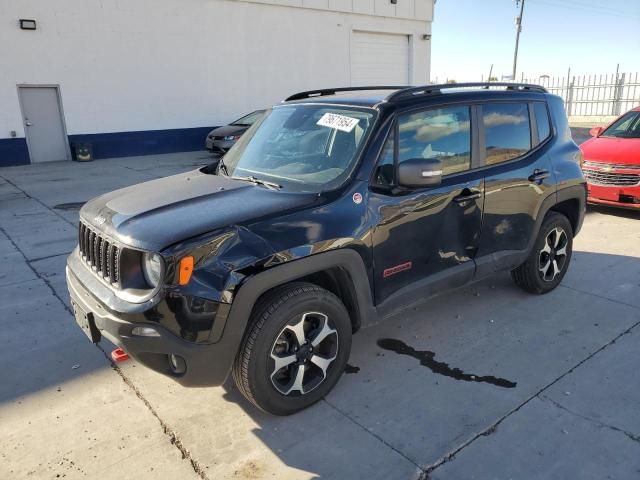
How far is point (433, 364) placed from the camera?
3598 mm

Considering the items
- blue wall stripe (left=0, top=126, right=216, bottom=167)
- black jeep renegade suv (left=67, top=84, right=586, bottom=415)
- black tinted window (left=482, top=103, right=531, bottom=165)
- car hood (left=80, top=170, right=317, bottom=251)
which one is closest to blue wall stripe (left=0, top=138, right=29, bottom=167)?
blue wall stripe (left=0, top=126, right=216, bottom=167)

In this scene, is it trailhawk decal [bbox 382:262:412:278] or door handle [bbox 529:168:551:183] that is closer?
trailhawk decal [bbox 382:262:412:278]

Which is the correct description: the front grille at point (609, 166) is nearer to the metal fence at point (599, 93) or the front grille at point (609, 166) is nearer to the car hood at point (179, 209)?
the car hood at point (179, 209)

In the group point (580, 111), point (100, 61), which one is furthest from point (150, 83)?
point (580, 111)

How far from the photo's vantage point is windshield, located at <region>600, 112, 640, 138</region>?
8.10 metres

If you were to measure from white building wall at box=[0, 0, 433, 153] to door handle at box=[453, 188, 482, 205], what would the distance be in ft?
48.0

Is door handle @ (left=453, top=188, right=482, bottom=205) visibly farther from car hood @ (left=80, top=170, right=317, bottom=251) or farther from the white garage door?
→ the white garage door

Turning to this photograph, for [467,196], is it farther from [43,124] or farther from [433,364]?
[43,124]

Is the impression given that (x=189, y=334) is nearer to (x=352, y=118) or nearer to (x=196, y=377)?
(x=196, y=377)

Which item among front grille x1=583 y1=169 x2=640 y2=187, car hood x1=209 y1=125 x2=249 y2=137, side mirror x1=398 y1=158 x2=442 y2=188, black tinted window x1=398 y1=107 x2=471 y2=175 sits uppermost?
black tinted window x1=398 y1=107 x2=471 y2=175

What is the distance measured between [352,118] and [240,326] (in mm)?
1620

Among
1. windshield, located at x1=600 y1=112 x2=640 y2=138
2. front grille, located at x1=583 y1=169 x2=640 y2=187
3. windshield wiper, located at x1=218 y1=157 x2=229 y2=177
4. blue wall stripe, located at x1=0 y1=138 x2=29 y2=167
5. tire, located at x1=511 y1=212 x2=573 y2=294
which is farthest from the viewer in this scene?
blue wall stripe, located at x1=0 y1=138 x2=29 y2=167

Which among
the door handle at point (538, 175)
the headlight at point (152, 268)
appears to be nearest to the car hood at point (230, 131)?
the door handle at point (538, 175)

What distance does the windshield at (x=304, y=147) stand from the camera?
3252 millimetres
